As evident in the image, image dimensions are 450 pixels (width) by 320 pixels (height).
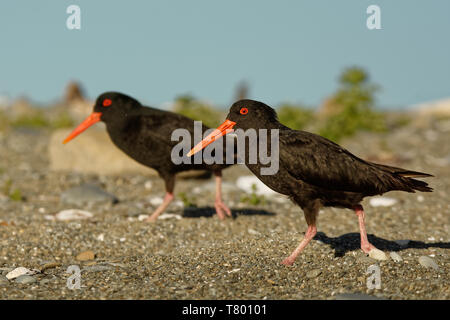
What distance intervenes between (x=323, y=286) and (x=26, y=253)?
11.6 feet

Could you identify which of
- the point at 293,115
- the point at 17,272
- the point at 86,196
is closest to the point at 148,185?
the point at 86,196

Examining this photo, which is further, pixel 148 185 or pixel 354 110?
pixel 354 110

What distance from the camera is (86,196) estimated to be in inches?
380

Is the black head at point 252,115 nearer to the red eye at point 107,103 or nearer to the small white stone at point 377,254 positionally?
the small white stone at point 377,254

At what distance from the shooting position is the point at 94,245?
7086 millimetres

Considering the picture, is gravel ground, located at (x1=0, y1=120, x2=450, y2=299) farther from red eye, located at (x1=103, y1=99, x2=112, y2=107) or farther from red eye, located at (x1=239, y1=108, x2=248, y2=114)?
red eye, located at (x1=103, y1=99, x2=112, y2=107)

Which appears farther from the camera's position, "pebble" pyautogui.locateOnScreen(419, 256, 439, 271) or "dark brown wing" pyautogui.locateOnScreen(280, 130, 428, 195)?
"pebble" pyautogui.locateOnScreen(419, 256, 439, 271)

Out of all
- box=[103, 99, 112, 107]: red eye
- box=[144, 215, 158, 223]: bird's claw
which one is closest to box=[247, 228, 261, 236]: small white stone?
box=[144, 215, 158, 223]: bird's claw

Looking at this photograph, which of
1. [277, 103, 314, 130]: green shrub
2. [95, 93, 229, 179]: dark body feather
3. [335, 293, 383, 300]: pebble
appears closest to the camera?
[335, 293, 383, 300]: pebble

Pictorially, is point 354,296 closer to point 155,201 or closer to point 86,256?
point 86,256

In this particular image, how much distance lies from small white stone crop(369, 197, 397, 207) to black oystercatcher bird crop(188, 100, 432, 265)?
3.51 metres

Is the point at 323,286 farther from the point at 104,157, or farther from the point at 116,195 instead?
the point at 104,157

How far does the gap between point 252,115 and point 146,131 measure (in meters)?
2.49

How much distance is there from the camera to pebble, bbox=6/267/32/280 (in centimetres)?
555
